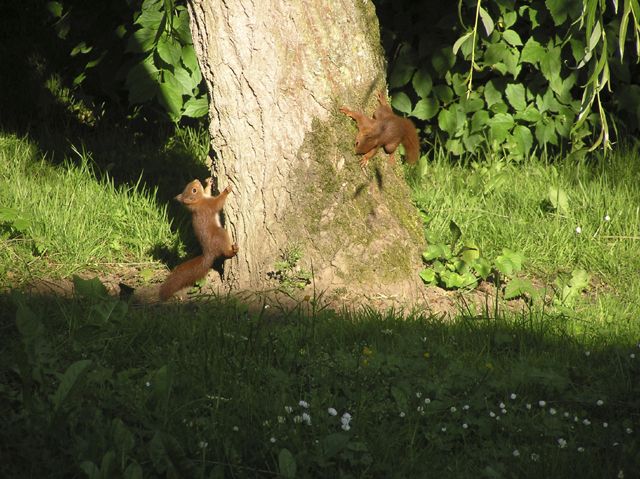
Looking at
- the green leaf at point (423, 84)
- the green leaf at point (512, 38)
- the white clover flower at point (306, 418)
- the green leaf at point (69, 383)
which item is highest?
the green leaf at point (512, 38)

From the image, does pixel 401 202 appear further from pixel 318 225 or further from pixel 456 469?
pixel 456 469

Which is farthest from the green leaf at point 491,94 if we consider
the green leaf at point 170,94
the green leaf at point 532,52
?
the green leaf at point 170,94

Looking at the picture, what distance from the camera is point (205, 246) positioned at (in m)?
4.82

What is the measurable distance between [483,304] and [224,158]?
1519 mm

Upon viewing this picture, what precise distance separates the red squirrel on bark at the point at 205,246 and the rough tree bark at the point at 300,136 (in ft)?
0.19

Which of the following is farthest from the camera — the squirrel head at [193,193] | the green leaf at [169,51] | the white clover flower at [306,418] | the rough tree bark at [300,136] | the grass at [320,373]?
the green leaf at [169,51]

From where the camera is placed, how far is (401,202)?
488 centimetres

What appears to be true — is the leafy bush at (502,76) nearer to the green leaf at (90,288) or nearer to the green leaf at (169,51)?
the green leaf at (169,51)

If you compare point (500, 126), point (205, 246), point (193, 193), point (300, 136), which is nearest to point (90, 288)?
point (205, 246)

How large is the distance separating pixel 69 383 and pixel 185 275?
1759mm

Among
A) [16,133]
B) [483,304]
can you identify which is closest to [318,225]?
[483,304]

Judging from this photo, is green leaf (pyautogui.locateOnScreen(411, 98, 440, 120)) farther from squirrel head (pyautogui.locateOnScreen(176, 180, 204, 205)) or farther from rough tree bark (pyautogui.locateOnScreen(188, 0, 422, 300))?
squirrel head (pyautogui.locateOnScreen(176, 180, 204, 205))

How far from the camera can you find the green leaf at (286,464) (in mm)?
2816

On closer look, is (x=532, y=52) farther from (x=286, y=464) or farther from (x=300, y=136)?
(x=286, y=464)
